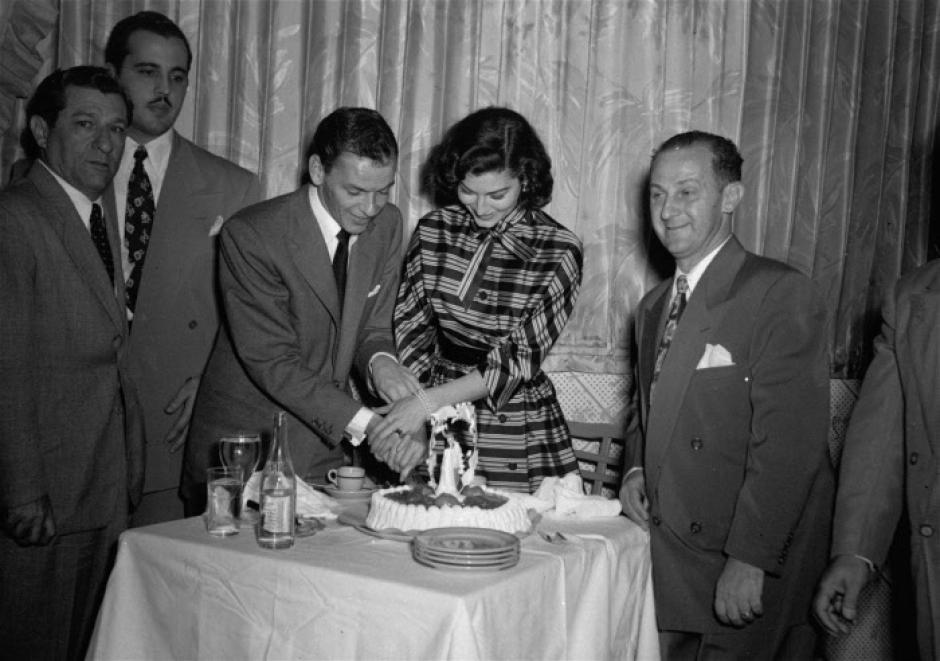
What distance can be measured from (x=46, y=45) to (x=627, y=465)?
117 inches

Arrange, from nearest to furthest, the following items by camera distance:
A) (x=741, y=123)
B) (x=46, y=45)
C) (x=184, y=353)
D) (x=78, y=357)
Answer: (x=78, y=357), (x=184, y=353), (x=741, y=123), (x=46, y=45)

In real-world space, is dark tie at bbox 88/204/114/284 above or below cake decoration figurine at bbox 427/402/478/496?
above

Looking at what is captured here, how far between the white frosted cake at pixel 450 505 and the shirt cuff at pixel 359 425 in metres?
0.32

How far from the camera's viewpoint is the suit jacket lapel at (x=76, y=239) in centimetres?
263

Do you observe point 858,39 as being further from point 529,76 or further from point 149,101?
point 149,101

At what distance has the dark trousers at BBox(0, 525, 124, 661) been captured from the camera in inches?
101

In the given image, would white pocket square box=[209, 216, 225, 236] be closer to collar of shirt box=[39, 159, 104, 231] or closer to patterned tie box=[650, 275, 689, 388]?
collar of shirt box=[39, 159, 104, 231]

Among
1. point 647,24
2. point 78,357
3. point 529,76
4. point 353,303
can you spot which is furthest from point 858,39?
point 78,357

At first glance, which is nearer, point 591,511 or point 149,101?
point 591,511

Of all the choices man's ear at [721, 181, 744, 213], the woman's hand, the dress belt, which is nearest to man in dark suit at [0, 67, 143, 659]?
the woman's hand

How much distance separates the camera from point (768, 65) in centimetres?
351

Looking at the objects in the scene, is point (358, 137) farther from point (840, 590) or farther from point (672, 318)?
point (840, 590)

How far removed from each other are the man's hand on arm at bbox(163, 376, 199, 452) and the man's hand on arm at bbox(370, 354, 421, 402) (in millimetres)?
796

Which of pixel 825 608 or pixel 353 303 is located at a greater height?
pixel 353 303
